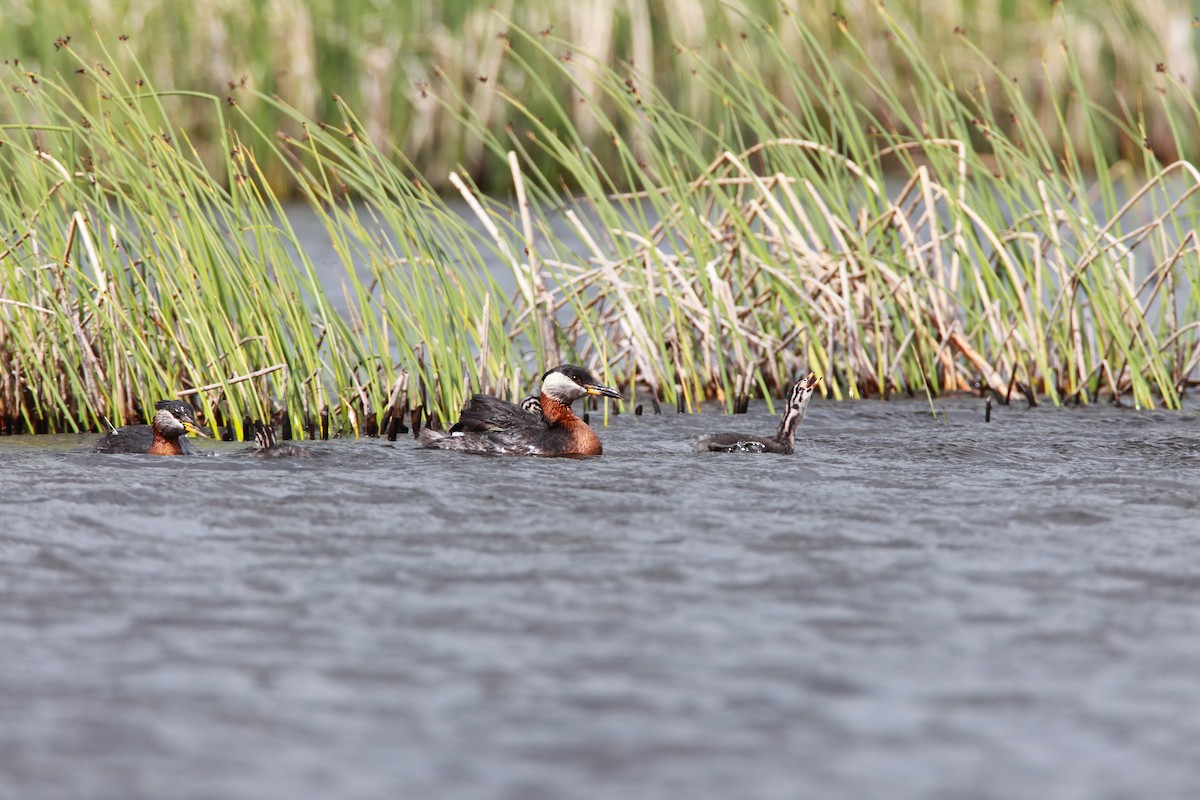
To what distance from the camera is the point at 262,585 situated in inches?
183

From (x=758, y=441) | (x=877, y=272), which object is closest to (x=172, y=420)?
(x=758, y=441)

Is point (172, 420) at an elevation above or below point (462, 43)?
below

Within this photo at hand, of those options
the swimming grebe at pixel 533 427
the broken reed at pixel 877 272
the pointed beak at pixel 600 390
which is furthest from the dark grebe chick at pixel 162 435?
the broken reed at pixel 877 272

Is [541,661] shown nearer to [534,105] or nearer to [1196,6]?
[534,105]

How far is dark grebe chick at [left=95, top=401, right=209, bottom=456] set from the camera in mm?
6793

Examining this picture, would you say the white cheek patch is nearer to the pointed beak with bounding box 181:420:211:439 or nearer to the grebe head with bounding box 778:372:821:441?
the grebe head with bounding box 778:372:821:441

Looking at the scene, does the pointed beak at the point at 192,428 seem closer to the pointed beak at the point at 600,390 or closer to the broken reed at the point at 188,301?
the broken reed at the point at 188,301

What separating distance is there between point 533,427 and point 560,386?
35 cm

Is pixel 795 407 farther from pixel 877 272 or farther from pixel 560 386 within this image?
pixel 877 272

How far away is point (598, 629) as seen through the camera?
427 centimetres

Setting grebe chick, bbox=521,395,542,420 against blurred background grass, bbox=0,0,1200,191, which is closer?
grebe chick, bbox=521,395,542,420

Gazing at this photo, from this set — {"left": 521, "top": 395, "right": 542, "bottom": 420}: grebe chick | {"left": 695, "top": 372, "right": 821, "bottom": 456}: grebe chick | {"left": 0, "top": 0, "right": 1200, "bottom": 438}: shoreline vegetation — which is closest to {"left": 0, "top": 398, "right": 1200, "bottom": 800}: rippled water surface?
{"left": 695, "top": 372, "right": 821, "bottom": 456}: grebe chick

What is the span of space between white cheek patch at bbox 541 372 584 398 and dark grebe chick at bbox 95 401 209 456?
1.49 meters

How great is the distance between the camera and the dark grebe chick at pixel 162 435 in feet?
22.3
